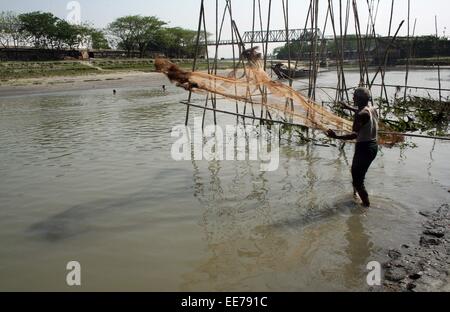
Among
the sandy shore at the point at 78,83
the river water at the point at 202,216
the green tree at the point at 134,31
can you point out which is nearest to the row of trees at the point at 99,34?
the green tree at the point at 134,31

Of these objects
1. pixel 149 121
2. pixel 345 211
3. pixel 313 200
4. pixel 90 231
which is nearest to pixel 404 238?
pixel 345 211

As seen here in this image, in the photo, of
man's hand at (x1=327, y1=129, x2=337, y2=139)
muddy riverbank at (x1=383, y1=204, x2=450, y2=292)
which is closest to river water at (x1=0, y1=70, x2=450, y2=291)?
muddy riverbank at (x1=383, y1=204, x2=450, y2=292)

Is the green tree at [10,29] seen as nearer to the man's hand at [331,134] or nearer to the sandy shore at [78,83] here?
the sandy shore at [78,83]

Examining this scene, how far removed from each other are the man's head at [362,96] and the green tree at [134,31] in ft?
198

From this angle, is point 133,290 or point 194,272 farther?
point 194,272

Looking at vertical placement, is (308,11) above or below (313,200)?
above

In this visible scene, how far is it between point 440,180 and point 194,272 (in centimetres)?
478

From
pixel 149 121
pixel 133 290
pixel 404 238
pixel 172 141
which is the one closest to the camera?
pixel 133 290

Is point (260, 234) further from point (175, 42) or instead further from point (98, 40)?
point (175, 42)

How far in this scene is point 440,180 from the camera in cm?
640

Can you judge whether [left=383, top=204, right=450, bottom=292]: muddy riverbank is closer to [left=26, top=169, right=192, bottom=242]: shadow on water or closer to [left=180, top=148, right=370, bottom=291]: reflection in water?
[left=180, top=148, right=370, bottom=291]: reflection in water

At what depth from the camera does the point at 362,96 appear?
16.0 feet
